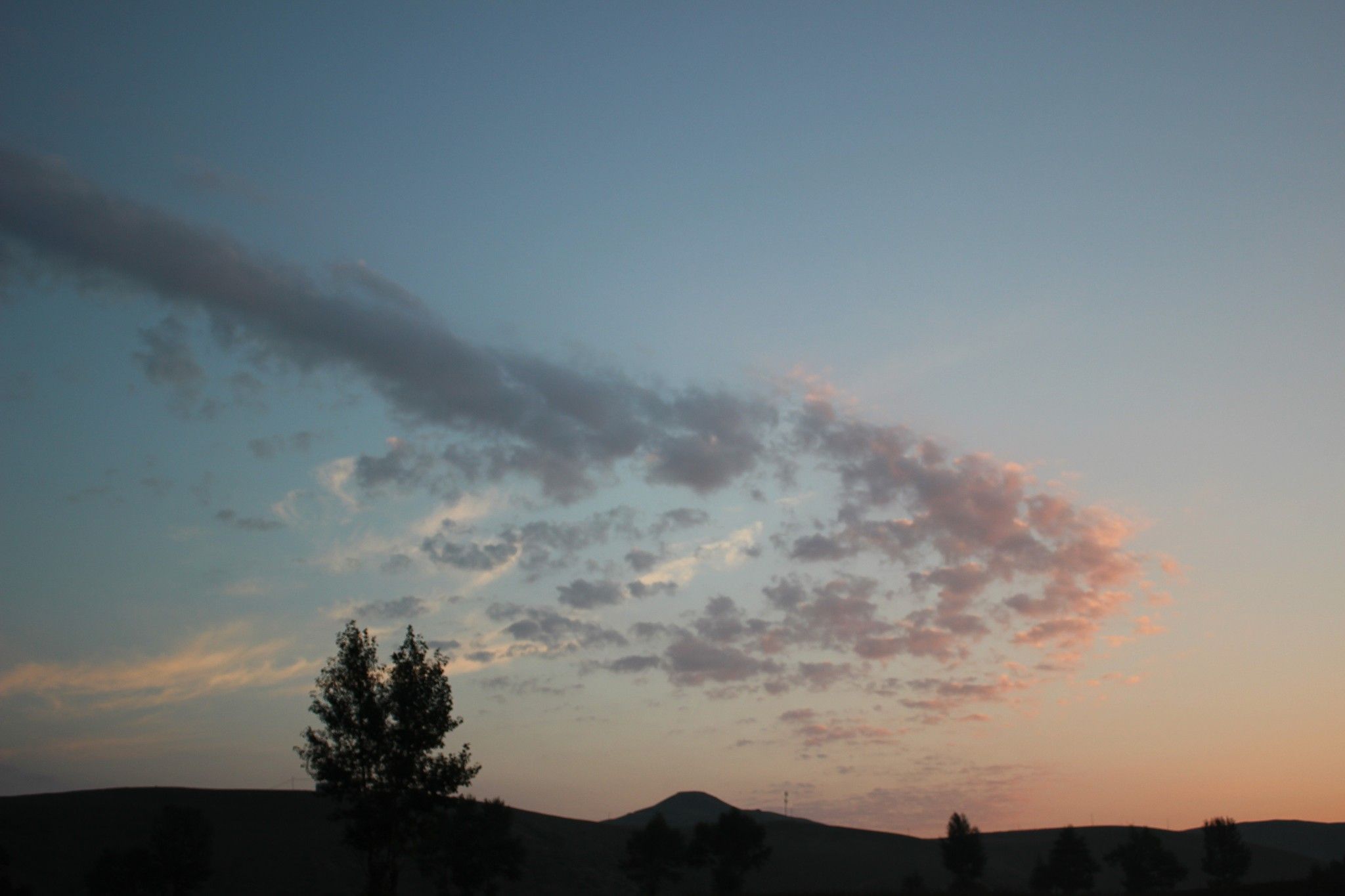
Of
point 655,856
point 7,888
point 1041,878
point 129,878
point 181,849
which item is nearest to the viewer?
point 7,888


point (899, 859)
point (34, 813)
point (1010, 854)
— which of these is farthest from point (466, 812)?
point (1010, 854)

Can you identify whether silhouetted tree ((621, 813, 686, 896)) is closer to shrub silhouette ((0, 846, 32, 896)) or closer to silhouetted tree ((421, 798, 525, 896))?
silhouetted tree ((421, 798, 525, 896))

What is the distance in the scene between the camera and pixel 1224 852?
421ft

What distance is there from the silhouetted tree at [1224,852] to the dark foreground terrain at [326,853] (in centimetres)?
1094

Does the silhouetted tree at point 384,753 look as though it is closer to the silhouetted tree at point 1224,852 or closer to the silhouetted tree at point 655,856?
the silhouetted tree at point 655,856

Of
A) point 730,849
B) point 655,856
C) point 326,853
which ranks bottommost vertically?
point 326,853

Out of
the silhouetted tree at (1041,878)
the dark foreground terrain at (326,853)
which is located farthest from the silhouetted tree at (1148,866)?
the silhouetted tree at (1041,878)

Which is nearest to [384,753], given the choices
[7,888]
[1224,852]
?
[7,888]

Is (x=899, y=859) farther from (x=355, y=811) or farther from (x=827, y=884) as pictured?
(x=355, y=811)

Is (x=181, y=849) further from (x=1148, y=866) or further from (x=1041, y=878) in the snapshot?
(x=1148, y=866)

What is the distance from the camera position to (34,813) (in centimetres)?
12612

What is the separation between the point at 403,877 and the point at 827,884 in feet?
222

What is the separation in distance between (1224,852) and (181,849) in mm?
127137

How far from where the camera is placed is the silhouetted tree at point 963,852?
126 m
